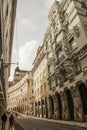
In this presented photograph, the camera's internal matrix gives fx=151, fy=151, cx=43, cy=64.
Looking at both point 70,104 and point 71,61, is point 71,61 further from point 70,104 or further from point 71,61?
point 70,104

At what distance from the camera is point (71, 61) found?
24.5 metres

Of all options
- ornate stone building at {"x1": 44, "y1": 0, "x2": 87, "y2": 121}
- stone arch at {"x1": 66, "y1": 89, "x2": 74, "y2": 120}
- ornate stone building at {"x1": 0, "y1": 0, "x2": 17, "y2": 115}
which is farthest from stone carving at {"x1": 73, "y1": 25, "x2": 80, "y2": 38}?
ornate stone building at {"x1": 0, "y1": 0, "x2": 17, "y2": 115}

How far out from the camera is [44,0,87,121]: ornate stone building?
846 inches

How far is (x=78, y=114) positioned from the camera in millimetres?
21438

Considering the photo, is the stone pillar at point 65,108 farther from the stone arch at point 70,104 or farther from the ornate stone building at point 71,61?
the stone arch at point 70,104

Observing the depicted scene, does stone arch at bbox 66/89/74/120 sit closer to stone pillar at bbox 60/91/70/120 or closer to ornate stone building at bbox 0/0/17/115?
stone pillar at bbox 60/91/70/120

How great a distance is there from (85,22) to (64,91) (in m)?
12.0

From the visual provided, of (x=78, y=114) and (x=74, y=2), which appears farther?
(x=74, y=2)

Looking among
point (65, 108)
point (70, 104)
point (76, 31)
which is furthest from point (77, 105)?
point (76, 31)

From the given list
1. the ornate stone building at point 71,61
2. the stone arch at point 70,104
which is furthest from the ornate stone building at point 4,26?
the stone arch at point 70,104

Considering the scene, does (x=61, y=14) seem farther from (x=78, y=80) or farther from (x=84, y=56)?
(x=78, y=80)

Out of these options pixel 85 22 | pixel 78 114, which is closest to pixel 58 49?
pixel 85 22

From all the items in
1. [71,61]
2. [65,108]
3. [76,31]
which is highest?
[76,31]

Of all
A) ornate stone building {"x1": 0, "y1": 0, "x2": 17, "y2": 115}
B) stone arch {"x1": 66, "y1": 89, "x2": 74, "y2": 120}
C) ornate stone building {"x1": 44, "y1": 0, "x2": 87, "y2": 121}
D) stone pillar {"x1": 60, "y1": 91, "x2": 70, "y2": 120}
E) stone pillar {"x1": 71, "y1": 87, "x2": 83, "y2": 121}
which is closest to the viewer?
ornate stone building {"x1": 0, "y1": 0, "x2": 17, "y2": 115}
